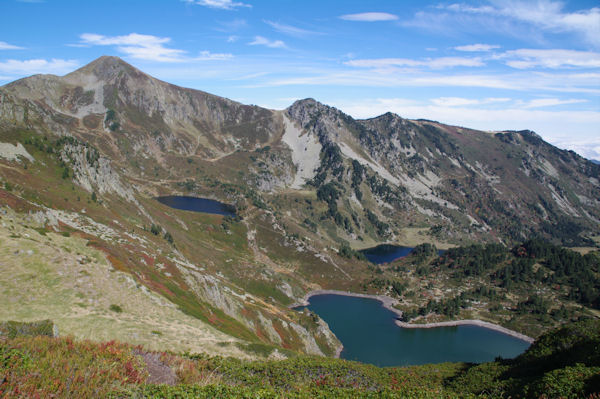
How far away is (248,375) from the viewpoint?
22.5m

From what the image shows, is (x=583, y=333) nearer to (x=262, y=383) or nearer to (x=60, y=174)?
(x=262, y=383)

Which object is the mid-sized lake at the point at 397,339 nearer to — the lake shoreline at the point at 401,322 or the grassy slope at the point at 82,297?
the lake shoreline at the point at 401,322

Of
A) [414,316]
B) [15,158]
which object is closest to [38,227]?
[15,158]

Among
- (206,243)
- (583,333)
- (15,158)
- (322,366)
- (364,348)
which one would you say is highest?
(15,158)

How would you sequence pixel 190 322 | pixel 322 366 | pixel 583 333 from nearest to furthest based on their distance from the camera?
pixel 322 366 < pixel 583 333 < pixel 190 322

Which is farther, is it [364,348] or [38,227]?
[364,348]

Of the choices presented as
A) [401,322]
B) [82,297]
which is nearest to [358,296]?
[401,322]

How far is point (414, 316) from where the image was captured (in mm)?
161750

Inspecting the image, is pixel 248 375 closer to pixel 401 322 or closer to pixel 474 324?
pixel 401 322

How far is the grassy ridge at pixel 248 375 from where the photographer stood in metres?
12.9

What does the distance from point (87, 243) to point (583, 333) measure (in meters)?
69.6

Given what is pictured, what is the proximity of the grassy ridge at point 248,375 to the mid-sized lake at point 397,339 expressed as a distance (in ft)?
288

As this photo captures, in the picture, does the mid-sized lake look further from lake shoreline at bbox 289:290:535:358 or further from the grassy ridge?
the grassy ridge

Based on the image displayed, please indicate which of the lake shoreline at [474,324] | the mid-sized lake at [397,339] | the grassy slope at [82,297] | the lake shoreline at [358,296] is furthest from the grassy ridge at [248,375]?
the lake shoreline at [358,296]
